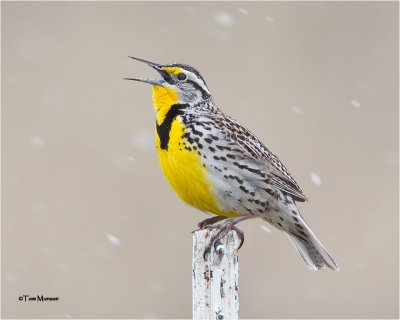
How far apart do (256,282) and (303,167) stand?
2.07 ft

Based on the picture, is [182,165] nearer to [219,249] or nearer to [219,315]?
[219,249]

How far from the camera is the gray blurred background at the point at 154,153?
16.5 feet

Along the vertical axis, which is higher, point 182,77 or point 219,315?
point 182,77

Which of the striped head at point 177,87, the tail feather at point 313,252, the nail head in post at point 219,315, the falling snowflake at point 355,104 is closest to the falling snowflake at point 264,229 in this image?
the falling snowflake at point 355,104

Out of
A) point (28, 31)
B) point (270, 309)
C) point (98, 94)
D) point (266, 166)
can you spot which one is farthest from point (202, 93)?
point (28, 31)

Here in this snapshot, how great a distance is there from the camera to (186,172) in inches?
134

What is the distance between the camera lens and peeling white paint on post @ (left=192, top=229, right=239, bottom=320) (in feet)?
9.25

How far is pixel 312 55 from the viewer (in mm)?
6137

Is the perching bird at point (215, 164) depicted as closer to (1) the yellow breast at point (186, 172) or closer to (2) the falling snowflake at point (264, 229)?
(1) the yellow breast at point (186, 172)

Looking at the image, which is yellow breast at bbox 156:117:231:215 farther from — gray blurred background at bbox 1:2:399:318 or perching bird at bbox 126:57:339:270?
gray blurred background at bbox 1:2:399:318

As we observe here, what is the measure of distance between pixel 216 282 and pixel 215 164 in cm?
67

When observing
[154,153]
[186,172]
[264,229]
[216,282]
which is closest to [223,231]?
[216,282]

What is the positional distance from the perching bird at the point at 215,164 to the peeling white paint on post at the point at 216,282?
1.13ft

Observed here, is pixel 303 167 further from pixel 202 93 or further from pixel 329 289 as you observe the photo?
pixel 202 93
